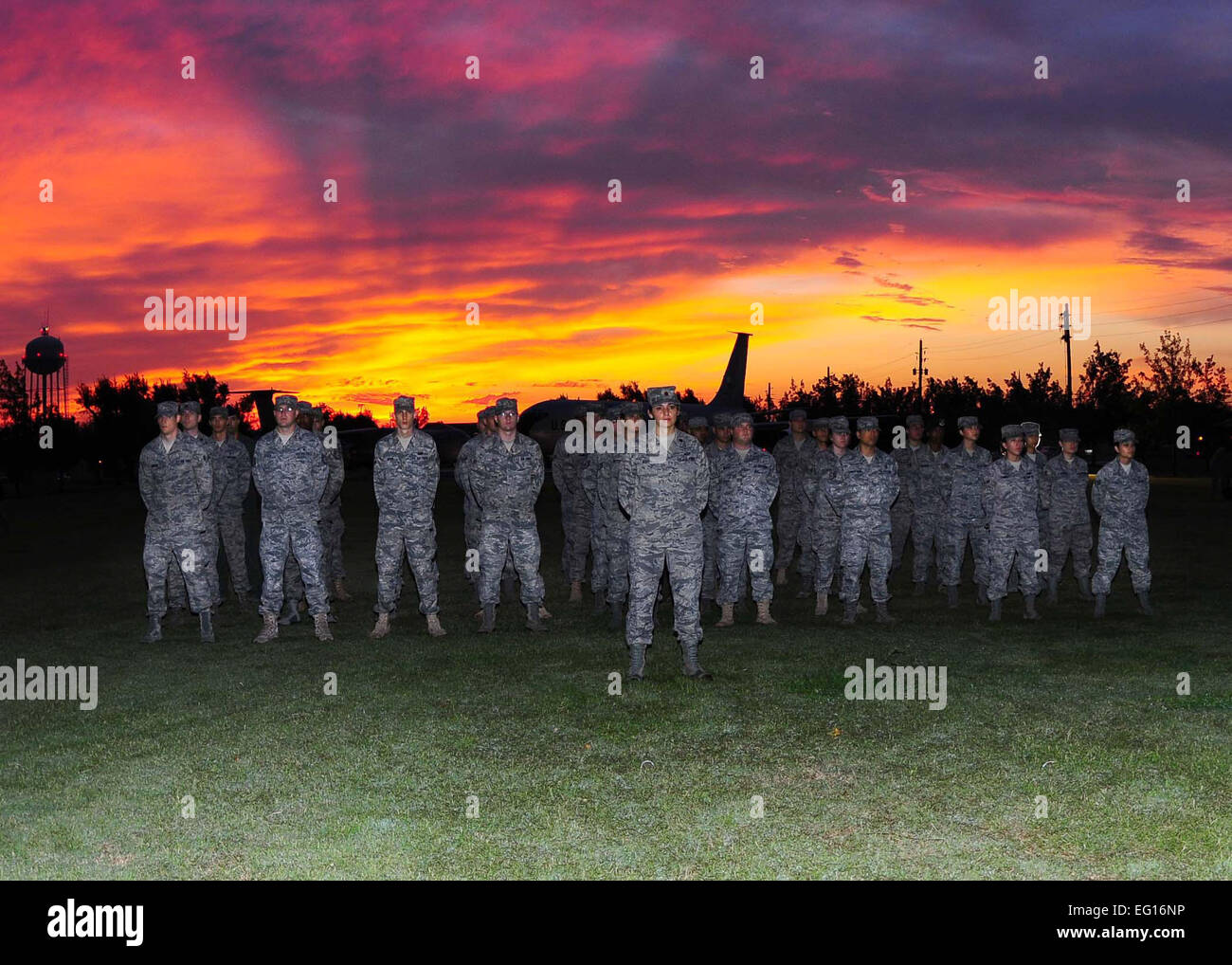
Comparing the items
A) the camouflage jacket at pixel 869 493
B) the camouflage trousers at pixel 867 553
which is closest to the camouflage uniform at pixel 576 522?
the camouflage jacket at pixel 869 493

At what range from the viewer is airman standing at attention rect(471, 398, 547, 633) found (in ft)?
35.0

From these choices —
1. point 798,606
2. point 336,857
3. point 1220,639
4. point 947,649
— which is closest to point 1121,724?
point 947,649

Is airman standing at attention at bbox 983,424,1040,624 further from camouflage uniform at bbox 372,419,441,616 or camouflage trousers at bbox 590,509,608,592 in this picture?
camouflage uniform at bbox 372,419,441,616

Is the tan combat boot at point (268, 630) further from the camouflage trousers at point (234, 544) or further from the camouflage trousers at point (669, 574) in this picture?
the camouflage trousers at point (669, 574)

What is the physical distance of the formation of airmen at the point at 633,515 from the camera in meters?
8.55

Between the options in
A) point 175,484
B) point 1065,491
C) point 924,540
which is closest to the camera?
point 175,484

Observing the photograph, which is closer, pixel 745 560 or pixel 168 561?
pixel 168 561

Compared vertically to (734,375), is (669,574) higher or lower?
lower

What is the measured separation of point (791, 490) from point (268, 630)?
24.6ft

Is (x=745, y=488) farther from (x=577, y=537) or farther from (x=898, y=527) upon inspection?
(x=898, y=527)

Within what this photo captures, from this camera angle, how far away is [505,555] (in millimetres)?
10797

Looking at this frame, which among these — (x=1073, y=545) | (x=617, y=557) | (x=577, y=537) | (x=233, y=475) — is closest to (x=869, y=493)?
(x=617, y=557)

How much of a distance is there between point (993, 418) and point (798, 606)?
72412mm

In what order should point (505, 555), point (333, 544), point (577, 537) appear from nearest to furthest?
point (505, 555)
point (333, 544)
point (577, 537)
